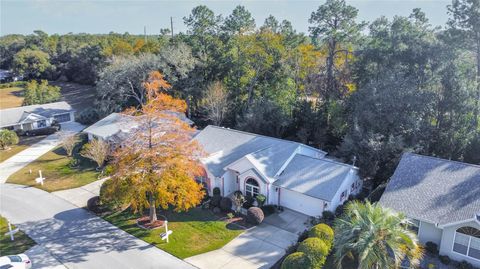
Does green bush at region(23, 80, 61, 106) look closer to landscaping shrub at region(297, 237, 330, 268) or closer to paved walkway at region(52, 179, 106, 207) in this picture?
paved walkway at region(52, 179, 106, 207)

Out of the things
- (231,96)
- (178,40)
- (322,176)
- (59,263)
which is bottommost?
(59,263)

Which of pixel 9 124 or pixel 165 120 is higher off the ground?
pixel 165 120

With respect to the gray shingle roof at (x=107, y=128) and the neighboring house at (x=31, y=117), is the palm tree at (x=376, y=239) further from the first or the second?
the neighboring house at (x=31, y=117)

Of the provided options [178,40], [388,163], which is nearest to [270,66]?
[178,40]

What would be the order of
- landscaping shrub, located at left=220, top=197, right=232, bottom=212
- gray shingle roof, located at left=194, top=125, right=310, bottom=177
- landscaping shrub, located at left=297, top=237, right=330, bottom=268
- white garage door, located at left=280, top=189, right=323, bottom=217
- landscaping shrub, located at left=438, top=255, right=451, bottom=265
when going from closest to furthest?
landscaping shrub, located at left=297, top=237, right=330, bottom=268, landscaping shrub, located at left=438, top=255, right=451, bottom=265, white garage door, located at left=280, top=189, right=323, bottom=217, landscaping shrub, located at left=220, top=197, right=232, bottom=212, gray shingle roof, located at left=194, top=125, right=310, bottom=177

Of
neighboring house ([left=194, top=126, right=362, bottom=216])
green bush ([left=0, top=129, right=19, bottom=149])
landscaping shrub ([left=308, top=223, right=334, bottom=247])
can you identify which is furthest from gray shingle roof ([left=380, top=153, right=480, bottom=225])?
green bush ([left=0, top=129, right=19, bottom=149])

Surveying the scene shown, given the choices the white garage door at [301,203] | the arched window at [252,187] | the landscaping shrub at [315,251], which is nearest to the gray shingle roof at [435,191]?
the white garage door at [301,203]

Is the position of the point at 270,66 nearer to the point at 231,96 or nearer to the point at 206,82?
the point at 231,96

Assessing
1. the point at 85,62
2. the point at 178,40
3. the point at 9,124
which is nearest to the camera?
the point at 9,124
